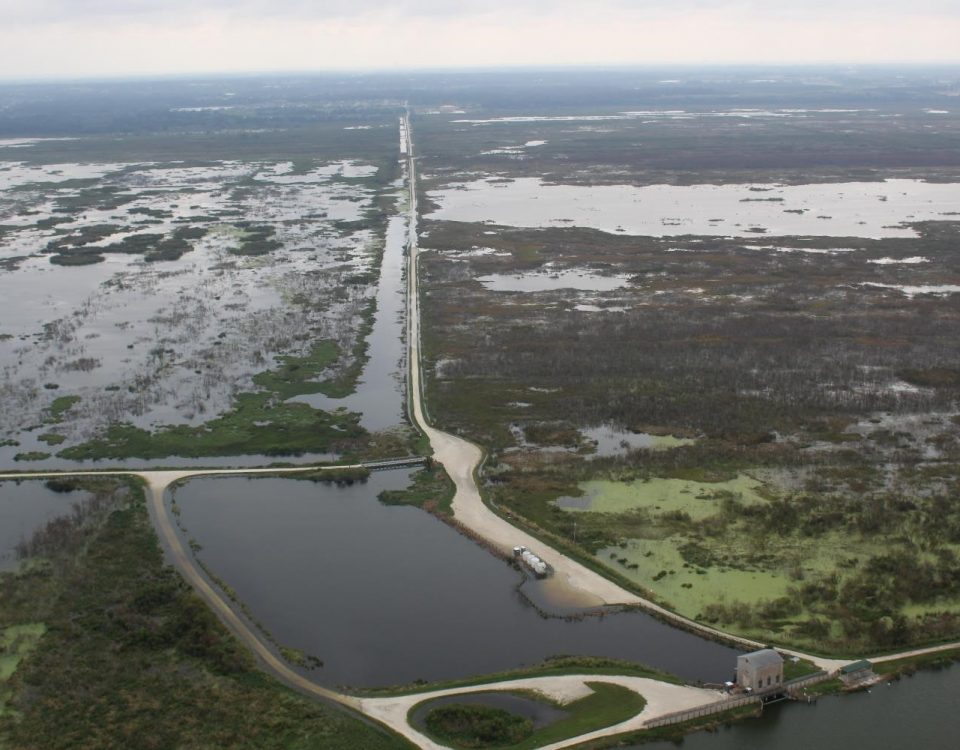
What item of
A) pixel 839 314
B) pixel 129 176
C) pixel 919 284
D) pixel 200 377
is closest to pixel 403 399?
pixel 200 377

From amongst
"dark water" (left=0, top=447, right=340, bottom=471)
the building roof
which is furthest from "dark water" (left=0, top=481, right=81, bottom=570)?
the building roof

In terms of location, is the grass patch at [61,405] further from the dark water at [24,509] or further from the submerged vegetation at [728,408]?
the submerged vegetation at [728,408]

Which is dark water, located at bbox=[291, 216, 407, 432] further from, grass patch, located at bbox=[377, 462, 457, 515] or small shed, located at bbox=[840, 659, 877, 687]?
small shed, located at bbox=[840, 659, 877, 687]

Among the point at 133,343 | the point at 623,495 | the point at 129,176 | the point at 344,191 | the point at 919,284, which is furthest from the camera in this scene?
the point at 129,176

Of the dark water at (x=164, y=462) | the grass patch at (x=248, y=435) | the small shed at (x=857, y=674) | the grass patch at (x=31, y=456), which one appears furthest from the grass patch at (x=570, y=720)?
the grass patch at (x=31, y=456)

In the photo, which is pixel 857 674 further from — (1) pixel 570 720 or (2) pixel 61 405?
(2) pixel 61 405

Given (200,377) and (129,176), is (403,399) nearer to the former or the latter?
(200,377)

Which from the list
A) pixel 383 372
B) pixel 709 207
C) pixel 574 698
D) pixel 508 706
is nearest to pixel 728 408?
pixel 383 372

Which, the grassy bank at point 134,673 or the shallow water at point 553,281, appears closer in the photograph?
the grassy bank at point 134,673
